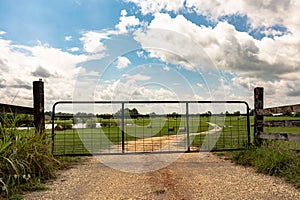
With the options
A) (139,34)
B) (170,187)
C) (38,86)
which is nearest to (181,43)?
(139,34)

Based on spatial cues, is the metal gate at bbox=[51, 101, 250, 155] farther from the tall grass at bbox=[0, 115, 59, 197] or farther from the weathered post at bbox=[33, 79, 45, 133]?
the tall grass at bbox=[0, 115, 59, 197]

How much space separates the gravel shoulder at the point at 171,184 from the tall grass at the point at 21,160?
26cm

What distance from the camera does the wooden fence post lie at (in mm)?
7910

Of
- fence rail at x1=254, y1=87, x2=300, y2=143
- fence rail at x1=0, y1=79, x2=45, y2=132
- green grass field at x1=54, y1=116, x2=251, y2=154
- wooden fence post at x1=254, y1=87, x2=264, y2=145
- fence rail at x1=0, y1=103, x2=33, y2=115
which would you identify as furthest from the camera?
green grass field at x1=54, y1=116, x2=251, y2=154

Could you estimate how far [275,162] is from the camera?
5.79 meters

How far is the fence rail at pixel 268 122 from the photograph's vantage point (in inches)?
242

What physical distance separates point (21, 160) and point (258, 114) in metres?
5.72

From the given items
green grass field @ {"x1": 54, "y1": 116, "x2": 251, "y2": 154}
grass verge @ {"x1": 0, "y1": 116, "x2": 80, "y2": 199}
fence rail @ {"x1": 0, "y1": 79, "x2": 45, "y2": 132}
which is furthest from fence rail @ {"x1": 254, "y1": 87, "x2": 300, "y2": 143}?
fence rail @ {"x1": 0, "y1": 79, "x2": 45, "y2": 132}

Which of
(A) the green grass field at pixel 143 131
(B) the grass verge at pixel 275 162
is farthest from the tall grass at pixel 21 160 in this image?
(B) the grass verge at pixel 275 162

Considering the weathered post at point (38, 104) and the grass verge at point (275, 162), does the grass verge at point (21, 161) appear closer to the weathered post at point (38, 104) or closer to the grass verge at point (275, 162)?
the weathered post at point (38, 104)

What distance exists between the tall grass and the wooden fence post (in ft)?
16.1

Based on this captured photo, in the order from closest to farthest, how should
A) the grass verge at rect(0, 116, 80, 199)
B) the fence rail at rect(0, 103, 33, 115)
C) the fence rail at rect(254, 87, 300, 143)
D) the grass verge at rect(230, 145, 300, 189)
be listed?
the grass verge at rect(0, 116, 80, 199)
the grass verge at rect(230, 145, 300, 189)
the fence rail at rect(0, 103, 33, 115)
the fence rail at rect(254, 87, 300, 143)

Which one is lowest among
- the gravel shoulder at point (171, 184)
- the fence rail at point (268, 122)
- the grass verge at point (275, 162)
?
the gravel shoulder at point (171, 184)

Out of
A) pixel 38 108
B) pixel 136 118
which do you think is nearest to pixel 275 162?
pixel 136 118
